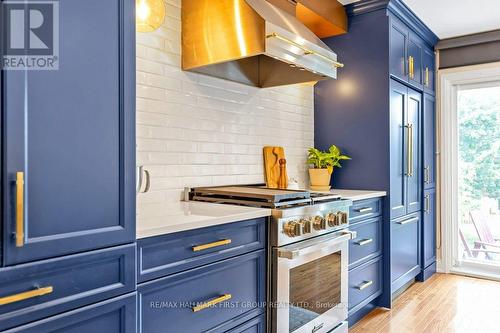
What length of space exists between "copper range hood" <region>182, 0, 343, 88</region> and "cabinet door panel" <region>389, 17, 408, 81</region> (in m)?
0.85

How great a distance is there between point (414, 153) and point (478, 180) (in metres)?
1.10

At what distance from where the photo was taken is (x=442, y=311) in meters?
3.12

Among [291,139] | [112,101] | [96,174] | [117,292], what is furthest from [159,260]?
[291,139]

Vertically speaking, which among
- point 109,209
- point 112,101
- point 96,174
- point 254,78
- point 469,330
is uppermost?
point 254,78

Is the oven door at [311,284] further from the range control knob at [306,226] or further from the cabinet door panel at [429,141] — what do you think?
the cabinet door panel at [429,141]

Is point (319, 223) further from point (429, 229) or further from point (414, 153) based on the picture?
point (429, 229)

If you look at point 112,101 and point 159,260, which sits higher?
point 112,101

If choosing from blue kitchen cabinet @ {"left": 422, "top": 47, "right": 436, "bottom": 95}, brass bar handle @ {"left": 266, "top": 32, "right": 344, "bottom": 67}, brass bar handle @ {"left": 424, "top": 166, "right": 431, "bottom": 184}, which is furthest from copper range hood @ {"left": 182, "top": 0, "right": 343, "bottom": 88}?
brass bar handle @ {"left": 424, "top": 166, "right": 431, "bottom": 184}

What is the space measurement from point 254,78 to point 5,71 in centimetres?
199

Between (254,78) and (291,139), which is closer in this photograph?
(254,78)

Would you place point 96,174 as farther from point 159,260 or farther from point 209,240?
point 209,240

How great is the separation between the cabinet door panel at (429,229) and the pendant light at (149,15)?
3221 mm

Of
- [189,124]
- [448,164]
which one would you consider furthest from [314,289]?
[448,164]

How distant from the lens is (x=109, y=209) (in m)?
1.27
